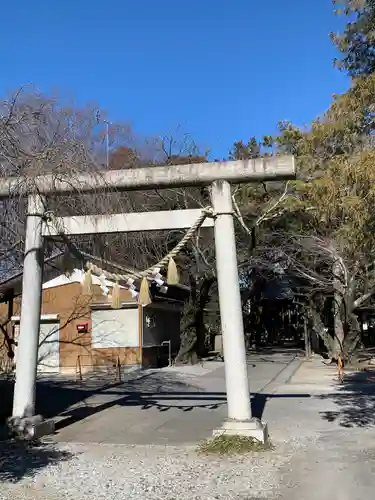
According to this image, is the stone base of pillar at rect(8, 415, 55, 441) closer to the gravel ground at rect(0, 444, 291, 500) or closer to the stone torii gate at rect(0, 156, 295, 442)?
the stone torii gate at rect(0, 156, 295, 442)

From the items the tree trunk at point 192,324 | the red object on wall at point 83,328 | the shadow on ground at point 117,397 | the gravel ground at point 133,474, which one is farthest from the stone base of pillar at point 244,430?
the tree trunk at point 192,324

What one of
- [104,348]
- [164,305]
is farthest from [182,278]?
[104,348]

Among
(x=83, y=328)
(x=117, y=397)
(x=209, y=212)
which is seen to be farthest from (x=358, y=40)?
(x=83, y=328)

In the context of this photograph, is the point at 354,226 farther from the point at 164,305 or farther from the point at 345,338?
the point at 164,305

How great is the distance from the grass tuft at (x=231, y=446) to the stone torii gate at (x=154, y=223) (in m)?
0.45

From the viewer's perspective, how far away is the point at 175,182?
9.46 m

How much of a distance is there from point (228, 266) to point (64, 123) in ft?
13.6

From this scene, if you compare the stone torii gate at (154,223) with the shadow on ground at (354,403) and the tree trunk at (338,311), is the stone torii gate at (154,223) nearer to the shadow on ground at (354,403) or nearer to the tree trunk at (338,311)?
the shadow on ground at (354,403)

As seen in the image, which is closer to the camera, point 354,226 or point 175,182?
point 354,226

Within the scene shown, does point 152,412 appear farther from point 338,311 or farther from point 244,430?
point 338,311

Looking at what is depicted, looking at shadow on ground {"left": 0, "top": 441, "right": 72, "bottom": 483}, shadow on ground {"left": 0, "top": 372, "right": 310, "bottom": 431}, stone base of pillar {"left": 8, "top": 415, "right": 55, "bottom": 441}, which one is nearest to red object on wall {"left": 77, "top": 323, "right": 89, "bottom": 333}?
shadow on ground {"left": 0, "top": 372, "right": 310, "bottom": 431}

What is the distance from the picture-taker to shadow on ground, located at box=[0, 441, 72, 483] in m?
7.18

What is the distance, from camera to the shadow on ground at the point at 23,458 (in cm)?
718

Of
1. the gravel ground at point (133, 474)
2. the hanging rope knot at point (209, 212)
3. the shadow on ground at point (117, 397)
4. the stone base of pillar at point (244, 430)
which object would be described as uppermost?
the hanging rope knot at point (209, 212)
